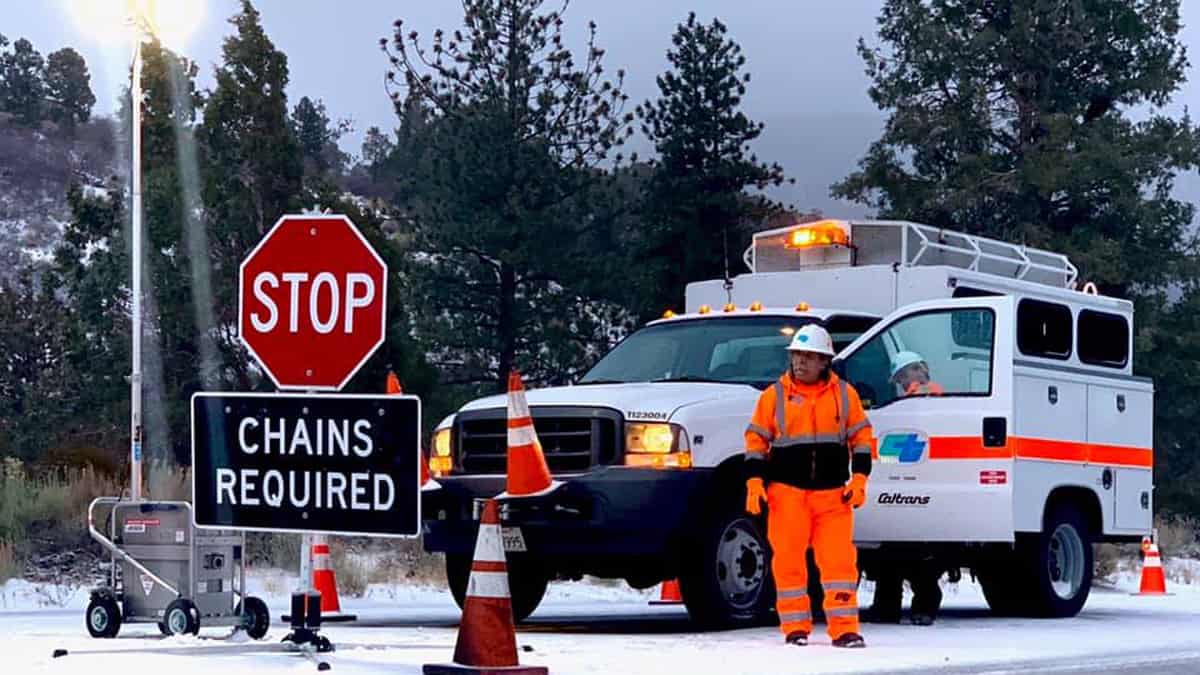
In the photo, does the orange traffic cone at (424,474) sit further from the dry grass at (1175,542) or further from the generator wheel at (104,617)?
the dry grass at (1175,542)

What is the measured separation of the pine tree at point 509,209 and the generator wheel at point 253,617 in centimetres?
2703

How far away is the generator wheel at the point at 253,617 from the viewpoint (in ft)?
38.4

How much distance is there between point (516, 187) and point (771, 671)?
29280mm

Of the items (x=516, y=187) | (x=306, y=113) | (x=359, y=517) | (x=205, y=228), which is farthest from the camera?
(x=306, y=113)

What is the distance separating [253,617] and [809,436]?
3351 millimetres

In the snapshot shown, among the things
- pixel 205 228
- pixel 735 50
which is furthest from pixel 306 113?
pixel 205 228

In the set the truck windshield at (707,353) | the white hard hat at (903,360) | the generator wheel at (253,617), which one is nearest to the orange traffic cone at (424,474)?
the truck windshield at (707,353)

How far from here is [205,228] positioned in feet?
111

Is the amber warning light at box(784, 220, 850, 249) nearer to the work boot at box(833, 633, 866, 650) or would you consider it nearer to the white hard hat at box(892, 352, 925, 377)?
the white hard hat at box(892, 352, 925, 377)

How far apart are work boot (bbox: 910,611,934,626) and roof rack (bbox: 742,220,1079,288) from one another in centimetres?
278

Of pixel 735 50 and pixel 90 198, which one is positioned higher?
pixel 735 50

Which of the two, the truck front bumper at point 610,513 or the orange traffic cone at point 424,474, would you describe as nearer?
the truck front bumper at point 610,513

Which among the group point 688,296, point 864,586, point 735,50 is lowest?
point 864,586

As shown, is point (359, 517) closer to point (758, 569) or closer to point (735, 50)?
point (758, 569)
